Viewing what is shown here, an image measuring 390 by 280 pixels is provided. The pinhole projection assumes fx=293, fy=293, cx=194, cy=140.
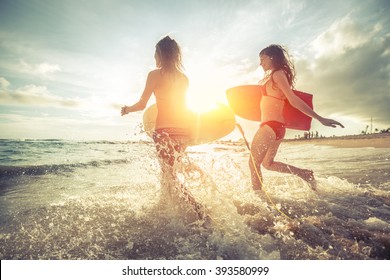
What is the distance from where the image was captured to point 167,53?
370 cm

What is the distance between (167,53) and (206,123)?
1.29m

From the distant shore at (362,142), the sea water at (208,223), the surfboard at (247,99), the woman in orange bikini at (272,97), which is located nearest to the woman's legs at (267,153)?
the woman in orange bikini at (272,97)

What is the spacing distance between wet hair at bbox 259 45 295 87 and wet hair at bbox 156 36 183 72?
143 cm

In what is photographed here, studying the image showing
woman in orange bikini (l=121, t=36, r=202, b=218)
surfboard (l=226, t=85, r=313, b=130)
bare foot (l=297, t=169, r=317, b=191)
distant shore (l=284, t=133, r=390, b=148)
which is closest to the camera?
woman in orange bikini (l=121, t=36, r=202, b=218)

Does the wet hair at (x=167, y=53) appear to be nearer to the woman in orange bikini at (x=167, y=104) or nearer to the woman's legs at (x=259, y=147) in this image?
the woman in orange bikini at (x=167, y=104)

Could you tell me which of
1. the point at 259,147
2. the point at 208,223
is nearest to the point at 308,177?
the point at 259,147

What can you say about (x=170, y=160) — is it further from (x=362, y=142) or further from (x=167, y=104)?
(x=362, y=142)

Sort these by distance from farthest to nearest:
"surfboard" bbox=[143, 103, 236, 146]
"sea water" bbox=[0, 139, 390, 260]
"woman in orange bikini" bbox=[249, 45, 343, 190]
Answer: "woman in orange bikini" bbox=[249, 45, 343, 190] < "surfboard" bbox=[143, 103, 236, 146] < "sea water" bbox=[0, 139, 390, 260]

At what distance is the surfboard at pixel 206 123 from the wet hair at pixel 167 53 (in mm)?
642

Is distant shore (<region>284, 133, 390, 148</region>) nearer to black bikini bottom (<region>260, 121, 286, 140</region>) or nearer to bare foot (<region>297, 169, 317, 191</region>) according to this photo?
bare foot (<region>297, 169, 317, 191</region>)

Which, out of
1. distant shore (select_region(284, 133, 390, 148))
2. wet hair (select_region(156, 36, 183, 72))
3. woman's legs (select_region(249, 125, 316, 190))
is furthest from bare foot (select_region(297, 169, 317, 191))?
distant shore (select_region(284, 133, 390, 148))

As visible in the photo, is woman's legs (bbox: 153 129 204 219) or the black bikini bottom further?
the black bikini bottom

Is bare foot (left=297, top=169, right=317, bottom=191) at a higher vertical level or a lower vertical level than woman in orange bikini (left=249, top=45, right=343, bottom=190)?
lower

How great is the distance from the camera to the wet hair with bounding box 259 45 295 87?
4.24 meters
